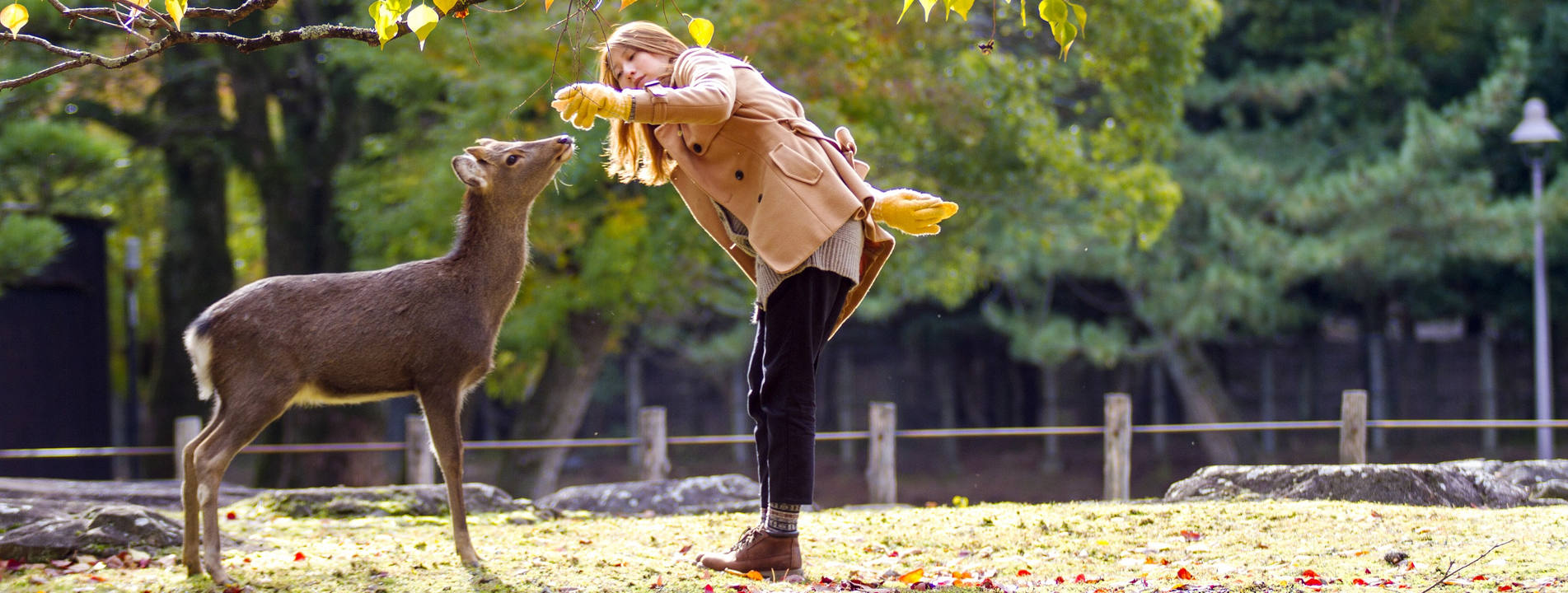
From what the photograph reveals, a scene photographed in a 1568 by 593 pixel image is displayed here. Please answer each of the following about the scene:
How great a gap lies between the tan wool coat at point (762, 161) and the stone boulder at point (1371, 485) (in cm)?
279

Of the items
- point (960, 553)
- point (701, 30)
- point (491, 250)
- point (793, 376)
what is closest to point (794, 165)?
point (701, 30)

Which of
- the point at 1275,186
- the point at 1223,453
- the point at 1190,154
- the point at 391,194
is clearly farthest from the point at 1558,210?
Answer: the point at 391,194

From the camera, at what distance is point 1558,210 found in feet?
50.2

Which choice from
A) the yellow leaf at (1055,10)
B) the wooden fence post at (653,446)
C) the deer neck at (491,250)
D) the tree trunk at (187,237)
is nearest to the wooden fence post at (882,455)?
the wooden fence post at (653,446)

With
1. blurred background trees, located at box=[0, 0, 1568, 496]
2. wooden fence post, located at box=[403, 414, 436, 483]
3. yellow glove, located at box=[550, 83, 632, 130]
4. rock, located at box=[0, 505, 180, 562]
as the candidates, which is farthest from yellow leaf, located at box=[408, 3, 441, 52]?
blurred background trees, located at box=[0, 0, 1568, 496]

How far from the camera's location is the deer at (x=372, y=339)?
4.10m

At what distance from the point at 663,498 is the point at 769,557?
10.1 ft

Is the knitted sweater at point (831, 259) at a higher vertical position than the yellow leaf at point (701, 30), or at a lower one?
lower

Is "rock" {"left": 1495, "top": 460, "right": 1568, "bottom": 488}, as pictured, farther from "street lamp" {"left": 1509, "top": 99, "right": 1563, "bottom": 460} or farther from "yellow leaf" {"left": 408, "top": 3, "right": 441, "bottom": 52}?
"street lamp" {"left": 1509, "top": 99, "right": 1563, "bottom": 460}

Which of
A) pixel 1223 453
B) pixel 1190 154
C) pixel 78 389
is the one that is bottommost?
pixel 1223 453

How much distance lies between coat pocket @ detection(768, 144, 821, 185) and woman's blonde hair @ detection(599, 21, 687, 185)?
48cm

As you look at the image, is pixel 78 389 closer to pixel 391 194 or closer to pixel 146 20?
pixel 391 194

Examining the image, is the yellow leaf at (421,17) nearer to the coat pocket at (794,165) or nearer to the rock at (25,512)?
the coat pocket at (794,165)

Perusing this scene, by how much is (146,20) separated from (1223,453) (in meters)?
17.3
